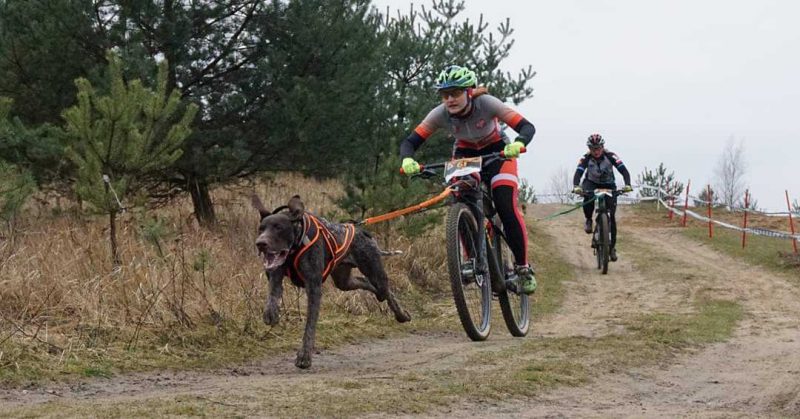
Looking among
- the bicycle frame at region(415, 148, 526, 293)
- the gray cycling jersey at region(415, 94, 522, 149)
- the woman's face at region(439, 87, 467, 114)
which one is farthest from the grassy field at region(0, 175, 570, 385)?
the woman's face at region(439, 87, 467, 114)

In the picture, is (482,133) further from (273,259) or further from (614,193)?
(614,193)

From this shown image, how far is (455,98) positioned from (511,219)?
1260mm

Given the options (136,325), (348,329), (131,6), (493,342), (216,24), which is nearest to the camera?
(136,325)

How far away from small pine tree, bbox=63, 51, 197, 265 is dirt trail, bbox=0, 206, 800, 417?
2.51 metres

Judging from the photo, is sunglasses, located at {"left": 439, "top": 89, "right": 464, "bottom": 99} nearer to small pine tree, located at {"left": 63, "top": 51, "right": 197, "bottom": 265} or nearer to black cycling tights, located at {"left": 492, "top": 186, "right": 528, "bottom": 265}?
black cycling tights, located at {"left": 492, "top": 186, "right": 528, "bottom": 265}

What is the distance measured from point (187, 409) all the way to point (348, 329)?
4.15m

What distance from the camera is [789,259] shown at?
53.0ft

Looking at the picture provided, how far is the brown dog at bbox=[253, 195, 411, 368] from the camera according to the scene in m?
6.01

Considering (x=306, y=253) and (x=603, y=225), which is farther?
(x=603, y=225)

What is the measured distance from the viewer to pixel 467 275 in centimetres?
725

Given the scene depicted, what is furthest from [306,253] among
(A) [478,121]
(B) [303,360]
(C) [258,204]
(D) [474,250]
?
(A) [478,121]

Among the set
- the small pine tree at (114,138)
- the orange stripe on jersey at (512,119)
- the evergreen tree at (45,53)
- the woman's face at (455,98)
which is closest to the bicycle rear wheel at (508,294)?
the orange stripe on jersey at (512,119)

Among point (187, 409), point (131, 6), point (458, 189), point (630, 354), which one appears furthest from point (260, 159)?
point (187, 409)

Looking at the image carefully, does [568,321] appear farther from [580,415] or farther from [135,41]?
[135,41]
